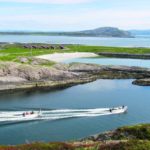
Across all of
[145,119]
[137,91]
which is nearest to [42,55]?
[137,91]

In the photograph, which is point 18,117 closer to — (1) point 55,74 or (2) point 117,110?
(2) point 117,110

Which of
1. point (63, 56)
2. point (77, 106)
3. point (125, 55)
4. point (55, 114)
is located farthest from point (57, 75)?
point (125, 55)

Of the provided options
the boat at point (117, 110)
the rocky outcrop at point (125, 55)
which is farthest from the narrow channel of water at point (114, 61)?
the boat at point (117, 110)

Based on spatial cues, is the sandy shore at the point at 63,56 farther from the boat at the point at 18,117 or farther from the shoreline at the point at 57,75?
the boat at the point at 18,117

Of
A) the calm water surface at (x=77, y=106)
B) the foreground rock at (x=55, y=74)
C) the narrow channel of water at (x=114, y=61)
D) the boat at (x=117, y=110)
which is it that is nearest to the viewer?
the calm water surface at (x=77, y=106)

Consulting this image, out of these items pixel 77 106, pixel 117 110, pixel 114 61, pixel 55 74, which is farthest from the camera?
pixel 114 61

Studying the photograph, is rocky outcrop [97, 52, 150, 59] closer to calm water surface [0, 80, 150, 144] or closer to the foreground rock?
the foreground rock
